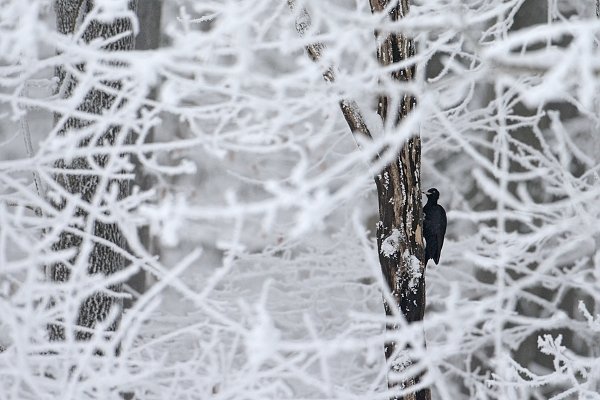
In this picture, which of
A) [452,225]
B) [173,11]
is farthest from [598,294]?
[173,11]

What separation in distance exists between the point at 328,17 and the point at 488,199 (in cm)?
626

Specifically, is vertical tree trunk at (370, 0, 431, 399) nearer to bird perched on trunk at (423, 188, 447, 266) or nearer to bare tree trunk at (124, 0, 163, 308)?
bird perched on trunk at (423, 188, 447, 266)

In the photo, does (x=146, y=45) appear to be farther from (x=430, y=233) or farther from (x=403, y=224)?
(x=403, y=224)

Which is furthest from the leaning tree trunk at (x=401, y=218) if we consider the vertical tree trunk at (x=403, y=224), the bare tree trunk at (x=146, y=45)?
the bare tree trunk at (x=146, y=45)

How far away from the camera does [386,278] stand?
12.2ft

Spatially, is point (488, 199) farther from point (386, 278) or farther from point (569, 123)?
point (386, 278)

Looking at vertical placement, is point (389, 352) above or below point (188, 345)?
below

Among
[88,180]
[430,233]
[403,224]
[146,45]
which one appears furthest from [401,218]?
[146,45]

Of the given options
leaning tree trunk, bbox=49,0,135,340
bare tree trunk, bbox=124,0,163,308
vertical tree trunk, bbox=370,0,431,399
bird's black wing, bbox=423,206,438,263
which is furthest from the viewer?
bare tree trunk, bbox=124,0,163,308

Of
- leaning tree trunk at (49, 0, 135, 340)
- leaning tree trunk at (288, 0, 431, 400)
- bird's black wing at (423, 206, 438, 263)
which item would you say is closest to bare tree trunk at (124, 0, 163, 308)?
leaning tree trunk at (49, 0, 135, 340)

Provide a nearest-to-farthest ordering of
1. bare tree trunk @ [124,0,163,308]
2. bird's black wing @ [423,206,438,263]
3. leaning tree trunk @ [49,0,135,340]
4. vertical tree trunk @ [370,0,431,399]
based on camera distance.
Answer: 1. vertical tree trunk @ [370,0,431,399]
2. bird's black wing @ [423,206,438,263]
3. leaning tree trunk @ [49,0,135,340]
4. bare tree trunk @ [124,0,163,308]

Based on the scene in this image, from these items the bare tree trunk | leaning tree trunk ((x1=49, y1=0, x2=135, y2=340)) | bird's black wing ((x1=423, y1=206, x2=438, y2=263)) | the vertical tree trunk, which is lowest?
the vertical tree trunk

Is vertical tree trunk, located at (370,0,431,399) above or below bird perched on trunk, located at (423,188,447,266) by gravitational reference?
below

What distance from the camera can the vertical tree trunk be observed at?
141 inches
